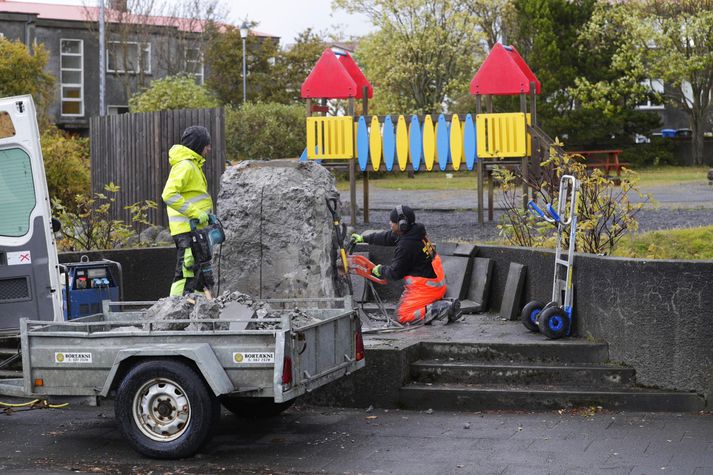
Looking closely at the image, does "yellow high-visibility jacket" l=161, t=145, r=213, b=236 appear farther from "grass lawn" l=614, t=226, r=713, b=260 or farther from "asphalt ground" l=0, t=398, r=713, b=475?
"grass lawn" l=614, t=226, r=713, b=260

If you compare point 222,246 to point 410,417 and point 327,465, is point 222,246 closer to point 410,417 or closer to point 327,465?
point 410,417

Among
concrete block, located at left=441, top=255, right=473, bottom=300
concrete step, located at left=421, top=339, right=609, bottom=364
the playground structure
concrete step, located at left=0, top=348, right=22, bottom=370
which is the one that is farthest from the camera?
the playground structure

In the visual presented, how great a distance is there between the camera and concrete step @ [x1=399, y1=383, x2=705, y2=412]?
9062 mm

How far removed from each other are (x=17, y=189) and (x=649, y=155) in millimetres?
35749

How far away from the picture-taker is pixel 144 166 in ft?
53.7

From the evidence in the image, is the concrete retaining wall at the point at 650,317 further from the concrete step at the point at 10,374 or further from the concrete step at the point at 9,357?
the concrete step at the point at 9,357

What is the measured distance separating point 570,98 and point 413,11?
7.85m

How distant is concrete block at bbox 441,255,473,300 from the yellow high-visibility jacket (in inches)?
128

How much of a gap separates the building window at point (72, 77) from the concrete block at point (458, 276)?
38886mm

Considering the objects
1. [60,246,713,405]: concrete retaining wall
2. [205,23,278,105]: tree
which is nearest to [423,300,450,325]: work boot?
[60,246,713,405]: concrete retaining wall

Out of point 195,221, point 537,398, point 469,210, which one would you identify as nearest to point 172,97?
point 469,210

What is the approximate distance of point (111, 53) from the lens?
161 ft

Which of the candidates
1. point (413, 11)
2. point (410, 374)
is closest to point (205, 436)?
point (410, 374)

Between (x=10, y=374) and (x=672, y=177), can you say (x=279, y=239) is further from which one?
(x=672, y=177)
